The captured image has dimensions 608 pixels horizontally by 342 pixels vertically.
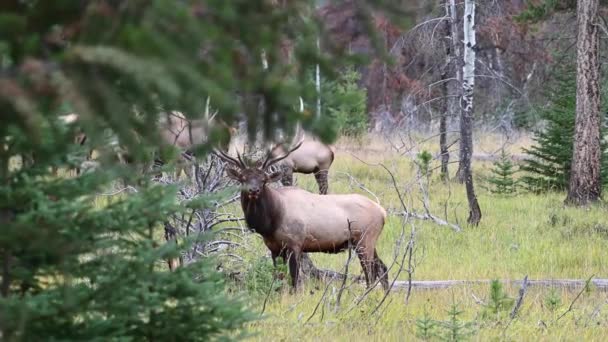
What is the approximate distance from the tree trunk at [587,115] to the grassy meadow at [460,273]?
52 centimetres

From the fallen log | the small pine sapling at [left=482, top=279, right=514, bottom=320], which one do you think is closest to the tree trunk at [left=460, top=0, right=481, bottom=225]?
the fallen log

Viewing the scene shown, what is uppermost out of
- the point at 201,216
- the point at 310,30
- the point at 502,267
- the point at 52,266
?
the point at 310,30

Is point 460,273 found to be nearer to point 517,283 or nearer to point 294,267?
point 517,283

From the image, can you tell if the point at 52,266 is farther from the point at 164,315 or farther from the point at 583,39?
the point at 583,39

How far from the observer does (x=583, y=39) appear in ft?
53.4

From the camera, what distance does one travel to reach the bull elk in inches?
382

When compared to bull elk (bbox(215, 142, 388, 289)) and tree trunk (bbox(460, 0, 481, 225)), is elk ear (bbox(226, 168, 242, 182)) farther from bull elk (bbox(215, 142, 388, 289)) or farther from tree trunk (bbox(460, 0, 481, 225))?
tree trunk (bbox(460, 0, 481, 225))

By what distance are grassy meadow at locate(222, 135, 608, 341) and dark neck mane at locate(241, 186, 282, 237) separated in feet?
1.02

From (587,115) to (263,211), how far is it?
28.0 ft

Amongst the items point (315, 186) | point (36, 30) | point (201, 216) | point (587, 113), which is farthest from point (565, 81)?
point (36, 30)

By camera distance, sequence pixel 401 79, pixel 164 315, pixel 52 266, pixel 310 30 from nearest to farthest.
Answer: pixel 310 30 → pixel 52 266 → pixel 164 315 → pixel 401 79

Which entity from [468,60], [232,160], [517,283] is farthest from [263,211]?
[468,60]

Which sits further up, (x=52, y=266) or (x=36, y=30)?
(x=36, y=30)

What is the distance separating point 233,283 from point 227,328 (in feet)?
15.2
